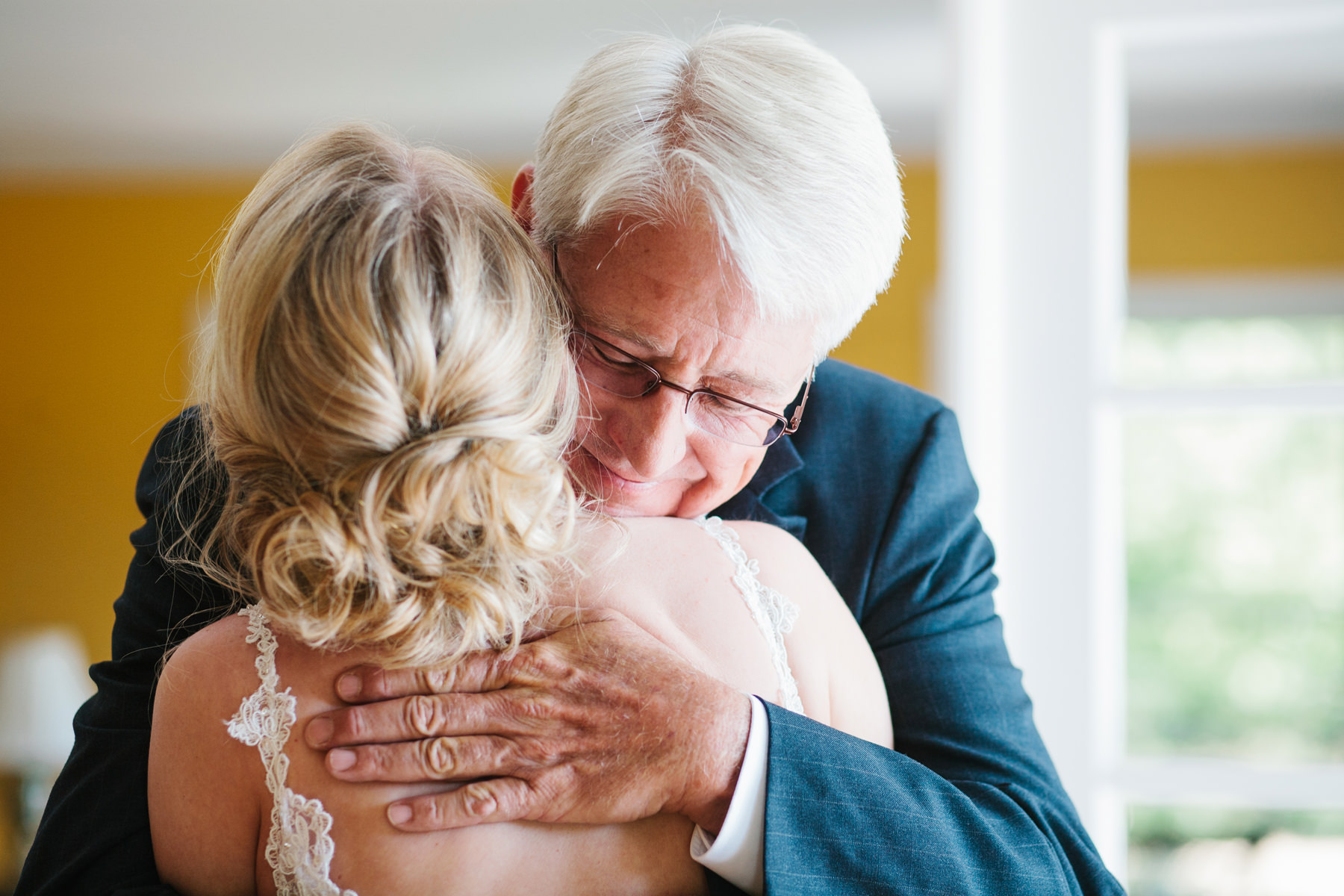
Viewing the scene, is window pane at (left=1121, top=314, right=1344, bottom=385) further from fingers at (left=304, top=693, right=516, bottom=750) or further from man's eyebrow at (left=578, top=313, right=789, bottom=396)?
fingers at (left=304, top=693, right=516, bottom=750)

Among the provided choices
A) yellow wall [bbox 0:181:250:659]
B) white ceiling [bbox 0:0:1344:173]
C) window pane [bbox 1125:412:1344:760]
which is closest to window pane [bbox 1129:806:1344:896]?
window pane [bbox 1125:412:1344:760]

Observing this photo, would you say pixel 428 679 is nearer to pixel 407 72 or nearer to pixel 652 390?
pixel 652 390

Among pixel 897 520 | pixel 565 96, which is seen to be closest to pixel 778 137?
pixel 565 96

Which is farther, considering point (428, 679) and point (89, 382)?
point (89, 382)

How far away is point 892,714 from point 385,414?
0.74 m

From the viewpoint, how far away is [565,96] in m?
1.27

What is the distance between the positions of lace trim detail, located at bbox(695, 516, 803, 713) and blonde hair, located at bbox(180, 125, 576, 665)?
20cm

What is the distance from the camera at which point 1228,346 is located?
5359 millimetres

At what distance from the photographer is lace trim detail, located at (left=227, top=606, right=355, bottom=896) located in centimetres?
94

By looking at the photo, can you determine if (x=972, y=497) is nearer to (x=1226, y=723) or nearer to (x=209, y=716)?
(x=209, y=716)

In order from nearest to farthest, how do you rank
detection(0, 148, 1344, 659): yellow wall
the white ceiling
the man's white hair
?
the man's white hair
the white ceiling
detection(0, 148, 1344, 659): yellow wall

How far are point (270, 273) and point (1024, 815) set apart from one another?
91 cm

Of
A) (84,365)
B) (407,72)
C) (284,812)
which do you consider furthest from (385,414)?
(84,365)

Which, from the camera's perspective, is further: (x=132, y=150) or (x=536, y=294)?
(x=132, y=150)
